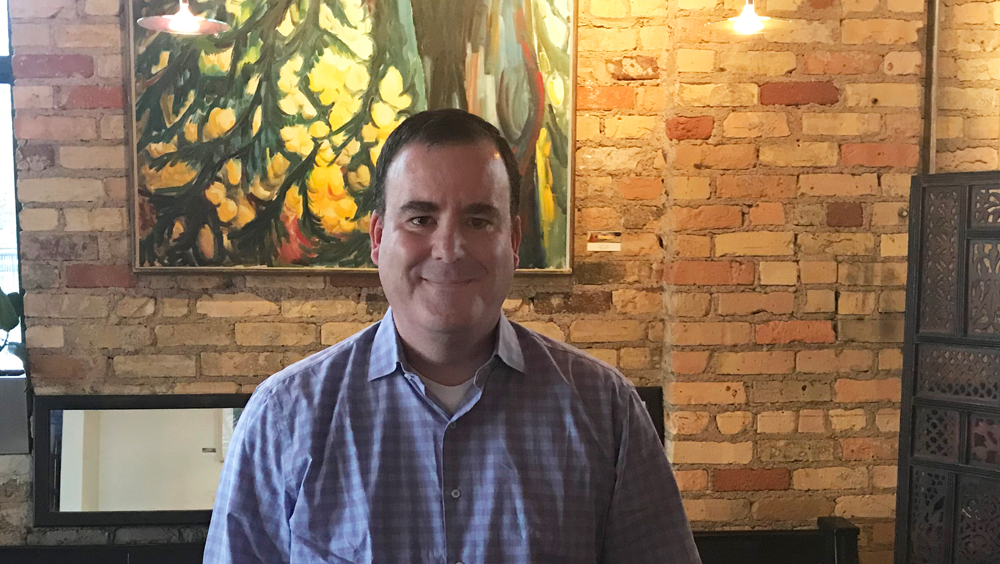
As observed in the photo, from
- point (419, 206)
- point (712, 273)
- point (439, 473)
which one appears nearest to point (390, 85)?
point (712, 273)

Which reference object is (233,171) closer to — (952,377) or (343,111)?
(343,111)

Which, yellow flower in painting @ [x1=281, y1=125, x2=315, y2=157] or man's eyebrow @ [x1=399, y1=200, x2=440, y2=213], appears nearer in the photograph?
man's eyebrow @ [x1=399, y1=200, x2=440, y2=213]

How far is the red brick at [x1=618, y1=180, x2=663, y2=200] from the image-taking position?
2.60 m

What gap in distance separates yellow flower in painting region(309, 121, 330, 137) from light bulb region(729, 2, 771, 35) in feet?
4.17

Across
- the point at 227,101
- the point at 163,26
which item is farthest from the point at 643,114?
the point at 163,26

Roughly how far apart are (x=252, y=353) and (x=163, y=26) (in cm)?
102

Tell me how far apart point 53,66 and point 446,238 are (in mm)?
1893

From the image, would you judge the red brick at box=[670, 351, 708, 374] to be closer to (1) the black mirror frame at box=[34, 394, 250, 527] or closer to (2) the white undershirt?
(2) the white undershirt

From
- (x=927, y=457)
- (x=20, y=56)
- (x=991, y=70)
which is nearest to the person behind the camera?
(x=927, y=457)

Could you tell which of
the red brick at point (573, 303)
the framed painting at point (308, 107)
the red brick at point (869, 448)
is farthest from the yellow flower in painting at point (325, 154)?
the red brick at point (869, 448)

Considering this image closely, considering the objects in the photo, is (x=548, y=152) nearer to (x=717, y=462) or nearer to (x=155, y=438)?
(x=717, y=462)

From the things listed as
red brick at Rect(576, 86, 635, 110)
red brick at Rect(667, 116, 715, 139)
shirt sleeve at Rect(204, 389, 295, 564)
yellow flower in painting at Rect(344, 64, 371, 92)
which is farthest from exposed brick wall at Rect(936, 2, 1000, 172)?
shirt sleeve at Rect(204, 389, 295, 564)

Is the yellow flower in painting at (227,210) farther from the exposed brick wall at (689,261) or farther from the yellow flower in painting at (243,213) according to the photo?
the exposed brick wall at (689,261)

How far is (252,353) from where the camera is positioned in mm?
2588
